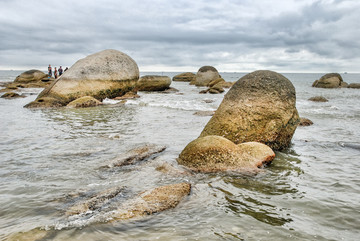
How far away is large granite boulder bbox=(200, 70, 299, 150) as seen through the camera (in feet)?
24.1

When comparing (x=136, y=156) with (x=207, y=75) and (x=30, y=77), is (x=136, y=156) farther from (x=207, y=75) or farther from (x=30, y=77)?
(x=30, y=77)

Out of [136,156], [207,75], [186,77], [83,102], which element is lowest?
[136,156]

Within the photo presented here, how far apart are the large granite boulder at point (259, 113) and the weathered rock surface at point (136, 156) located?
141 centimetres

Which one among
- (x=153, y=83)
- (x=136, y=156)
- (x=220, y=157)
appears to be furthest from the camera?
(x=153, y=83)

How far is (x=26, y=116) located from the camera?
13.5 m

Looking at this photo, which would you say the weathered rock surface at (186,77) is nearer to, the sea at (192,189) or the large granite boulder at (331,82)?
the large granite boulder at (331,82)

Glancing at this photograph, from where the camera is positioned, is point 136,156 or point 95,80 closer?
point 136,156

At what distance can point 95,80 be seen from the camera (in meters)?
19.4

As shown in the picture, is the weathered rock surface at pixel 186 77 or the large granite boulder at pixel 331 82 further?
the weathered rock surface at pixel 186 77

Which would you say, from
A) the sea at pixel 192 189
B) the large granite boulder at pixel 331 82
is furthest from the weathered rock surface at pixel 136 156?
the large granite boulder at pixel 331 82

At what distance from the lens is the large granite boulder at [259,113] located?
7.36 metres

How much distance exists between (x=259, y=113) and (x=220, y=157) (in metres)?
2.19

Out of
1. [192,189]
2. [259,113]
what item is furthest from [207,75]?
[192,189]

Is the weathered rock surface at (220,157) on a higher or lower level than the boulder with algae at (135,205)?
higher
